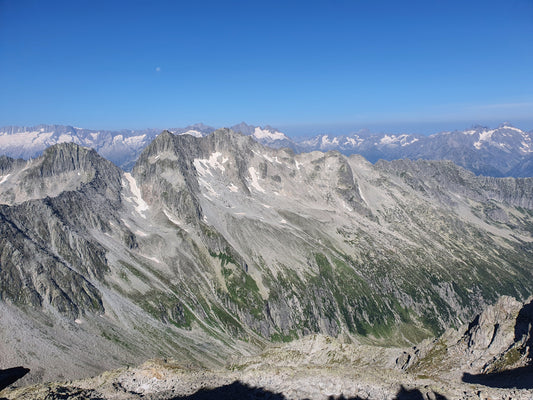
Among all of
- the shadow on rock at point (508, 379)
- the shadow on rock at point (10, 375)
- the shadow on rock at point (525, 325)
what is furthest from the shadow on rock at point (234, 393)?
the shadow on rock at point (525, 325)

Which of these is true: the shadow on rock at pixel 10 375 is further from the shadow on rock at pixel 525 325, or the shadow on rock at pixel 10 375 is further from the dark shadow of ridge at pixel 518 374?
the shadow on rock at pixel 525 325

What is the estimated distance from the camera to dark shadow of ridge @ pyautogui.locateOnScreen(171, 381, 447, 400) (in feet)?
144

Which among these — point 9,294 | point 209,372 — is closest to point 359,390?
point 209,372

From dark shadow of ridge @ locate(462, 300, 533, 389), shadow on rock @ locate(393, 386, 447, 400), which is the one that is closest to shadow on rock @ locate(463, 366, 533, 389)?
dark shadow of ridge @ locate(462, 300, 533, 389)

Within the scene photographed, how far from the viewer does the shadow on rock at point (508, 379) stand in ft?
144

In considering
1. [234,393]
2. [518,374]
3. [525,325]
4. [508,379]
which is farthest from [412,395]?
[525,325]

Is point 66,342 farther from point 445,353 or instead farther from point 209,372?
point 445,353

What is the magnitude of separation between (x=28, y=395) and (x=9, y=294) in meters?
116

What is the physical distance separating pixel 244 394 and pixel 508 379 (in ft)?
117

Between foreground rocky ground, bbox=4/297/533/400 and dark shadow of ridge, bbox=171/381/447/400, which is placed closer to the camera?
dark shadow of ridge, bbox=171/381/447/400

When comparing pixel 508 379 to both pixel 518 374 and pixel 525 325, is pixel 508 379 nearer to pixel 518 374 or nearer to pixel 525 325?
pixel 518 374

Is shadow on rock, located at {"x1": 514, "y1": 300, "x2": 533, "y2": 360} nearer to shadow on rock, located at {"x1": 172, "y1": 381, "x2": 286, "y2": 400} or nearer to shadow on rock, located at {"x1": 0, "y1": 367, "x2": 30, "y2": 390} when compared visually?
shadow on rock, located at {"x1": 172, "y1": 381, "x2": 286, "y2": 400}

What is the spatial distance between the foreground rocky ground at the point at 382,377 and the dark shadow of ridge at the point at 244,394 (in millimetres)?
136

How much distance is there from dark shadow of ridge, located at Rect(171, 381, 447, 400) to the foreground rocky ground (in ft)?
0.45
